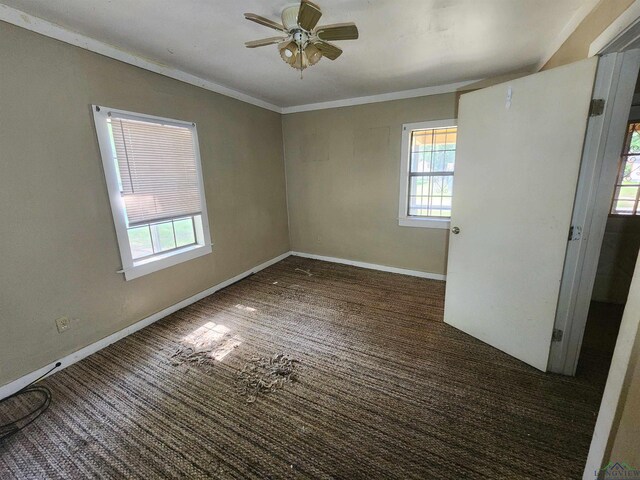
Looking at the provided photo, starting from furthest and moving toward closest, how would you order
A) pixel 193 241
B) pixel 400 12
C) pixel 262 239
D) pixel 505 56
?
pixel 262 239 → pixel 193 241 → pixel 505 56 → pixel 400 12

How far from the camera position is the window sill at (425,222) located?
352 cm

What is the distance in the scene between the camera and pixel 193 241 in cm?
315

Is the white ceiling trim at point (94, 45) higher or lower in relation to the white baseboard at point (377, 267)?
higher

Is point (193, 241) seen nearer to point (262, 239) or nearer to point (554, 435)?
point (262, 239)

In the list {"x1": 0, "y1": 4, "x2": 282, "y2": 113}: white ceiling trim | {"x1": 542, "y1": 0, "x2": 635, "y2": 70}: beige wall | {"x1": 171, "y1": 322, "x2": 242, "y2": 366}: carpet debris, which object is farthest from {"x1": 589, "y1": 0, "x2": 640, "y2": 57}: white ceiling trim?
{"x1": 0, "y1": 4, "x2": 282, "y2": 113}: white ceiling trim

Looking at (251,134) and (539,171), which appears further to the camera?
(251,134)

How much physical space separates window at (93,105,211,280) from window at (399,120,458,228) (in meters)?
2.62

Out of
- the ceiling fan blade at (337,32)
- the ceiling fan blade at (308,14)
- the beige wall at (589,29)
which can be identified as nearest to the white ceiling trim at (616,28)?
the beige wall at (589,29)

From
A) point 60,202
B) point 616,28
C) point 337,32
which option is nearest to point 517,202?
point 616,28

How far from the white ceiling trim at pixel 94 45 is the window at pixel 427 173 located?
249cm

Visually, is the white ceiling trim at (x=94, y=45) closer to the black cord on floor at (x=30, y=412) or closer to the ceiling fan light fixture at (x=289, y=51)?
the ceiling fan light fixture at (x=289, y=51)

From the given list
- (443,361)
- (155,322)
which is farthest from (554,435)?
(155,322)

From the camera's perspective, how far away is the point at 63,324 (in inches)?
81.8

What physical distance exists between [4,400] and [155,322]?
106 centimetres
